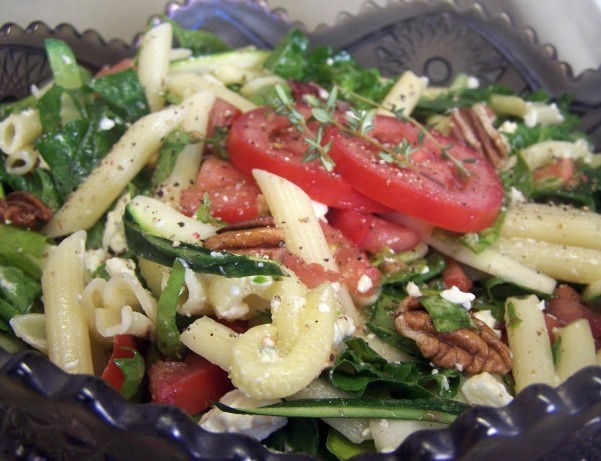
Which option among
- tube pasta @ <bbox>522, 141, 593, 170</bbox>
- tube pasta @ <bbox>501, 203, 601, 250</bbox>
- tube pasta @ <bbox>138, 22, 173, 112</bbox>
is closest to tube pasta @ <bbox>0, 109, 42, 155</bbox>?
tube pasta @ <bbox>138, 22, 173, 112</bbox>

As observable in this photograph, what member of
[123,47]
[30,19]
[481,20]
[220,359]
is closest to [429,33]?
[481,20]

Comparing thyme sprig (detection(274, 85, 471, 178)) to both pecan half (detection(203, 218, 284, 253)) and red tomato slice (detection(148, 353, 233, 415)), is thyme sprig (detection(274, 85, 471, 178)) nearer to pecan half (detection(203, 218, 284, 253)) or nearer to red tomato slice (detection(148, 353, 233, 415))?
pecan half (detection(203, 218, 284, 253))

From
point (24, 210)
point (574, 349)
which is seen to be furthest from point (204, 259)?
point (574, 349)

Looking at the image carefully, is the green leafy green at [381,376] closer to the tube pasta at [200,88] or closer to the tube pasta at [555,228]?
the tube pasta at [555,228]

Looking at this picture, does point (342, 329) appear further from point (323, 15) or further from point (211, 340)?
point (323, 15)

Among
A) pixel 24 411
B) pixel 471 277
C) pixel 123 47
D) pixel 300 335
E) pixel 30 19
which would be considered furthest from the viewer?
pixel 123 47

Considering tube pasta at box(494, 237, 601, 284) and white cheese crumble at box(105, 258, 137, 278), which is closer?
white cheese crumble at box(105, 258, 137, 278)

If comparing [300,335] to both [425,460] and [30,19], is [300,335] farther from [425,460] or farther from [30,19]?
[30,19]
